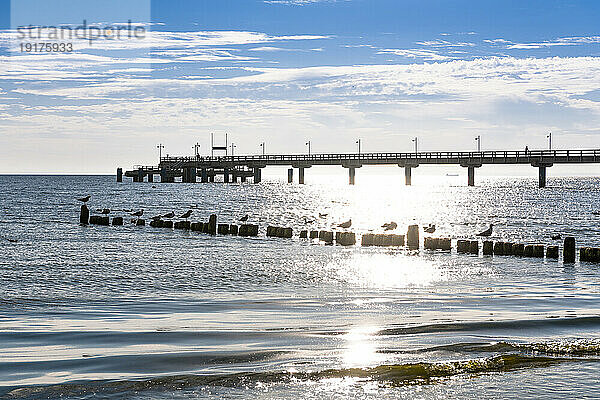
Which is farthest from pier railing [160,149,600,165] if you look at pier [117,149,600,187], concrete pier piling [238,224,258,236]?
concrete pier piling [238,224,258,236]

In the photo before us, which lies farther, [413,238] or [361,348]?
[413,238]

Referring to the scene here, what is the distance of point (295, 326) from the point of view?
15328 mm

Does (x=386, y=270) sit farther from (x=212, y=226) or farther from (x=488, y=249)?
(x=212, y=226)

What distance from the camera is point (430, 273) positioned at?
82.7ft

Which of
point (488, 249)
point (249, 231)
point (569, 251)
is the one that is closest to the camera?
point (569, 251)

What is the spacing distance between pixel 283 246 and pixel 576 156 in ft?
293

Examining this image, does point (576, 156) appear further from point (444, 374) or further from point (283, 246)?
point (444, 374)

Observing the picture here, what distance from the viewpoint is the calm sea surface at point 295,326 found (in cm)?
1084

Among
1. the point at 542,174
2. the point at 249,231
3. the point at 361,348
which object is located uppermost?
the point at 542,174

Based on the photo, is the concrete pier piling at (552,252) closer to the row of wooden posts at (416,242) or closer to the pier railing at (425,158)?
the row of wooden posts at (416,242)

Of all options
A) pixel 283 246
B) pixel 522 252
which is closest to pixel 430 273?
pixel 522 252

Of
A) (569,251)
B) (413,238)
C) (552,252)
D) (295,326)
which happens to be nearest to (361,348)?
(295,326)

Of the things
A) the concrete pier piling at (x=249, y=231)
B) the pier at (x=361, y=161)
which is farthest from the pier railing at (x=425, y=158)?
the concrete pier piling at (x=249, y=231)

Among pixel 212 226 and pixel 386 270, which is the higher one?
pixel 212 226
